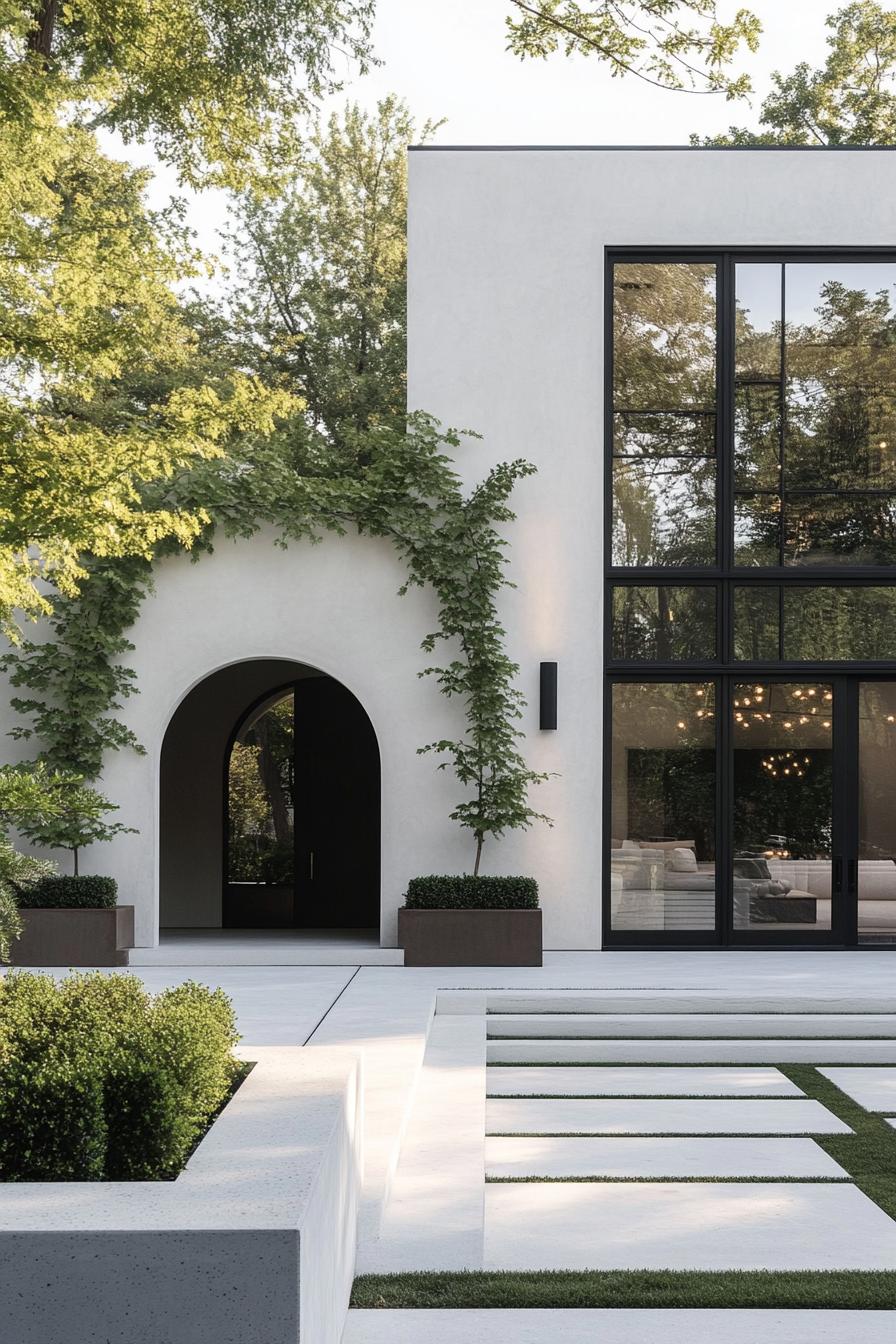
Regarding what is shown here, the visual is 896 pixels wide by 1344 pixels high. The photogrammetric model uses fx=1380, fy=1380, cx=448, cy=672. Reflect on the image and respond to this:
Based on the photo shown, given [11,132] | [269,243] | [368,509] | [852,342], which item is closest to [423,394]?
[368,509]

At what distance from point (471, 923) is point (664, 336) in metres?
5.39

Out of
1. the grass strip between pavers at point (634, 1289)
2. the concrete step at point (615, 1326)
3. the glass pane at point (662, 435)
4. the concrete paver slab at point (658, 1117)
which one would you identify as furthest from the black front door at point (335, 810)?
the concrete step at point (615, 1326)

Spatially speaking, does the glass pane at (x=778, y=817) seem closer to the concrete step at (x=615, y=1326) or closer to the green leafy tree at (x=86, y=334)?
the green leafy tree at (x=86, y=334)

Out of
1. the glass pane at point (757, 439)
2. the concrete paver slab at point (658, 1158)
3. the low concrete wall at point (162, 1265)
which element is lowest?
the concrete paver slab at point (658, 1158)

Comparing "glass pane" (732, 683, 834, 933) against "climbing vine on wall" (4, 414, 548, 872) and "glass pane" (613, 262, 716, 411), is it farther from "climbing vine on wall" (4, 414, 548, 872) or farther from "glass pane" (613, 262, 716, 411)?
"glass pane" (613, 262, 716, 411)

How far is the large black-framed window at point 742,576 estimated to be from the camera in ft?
38.9

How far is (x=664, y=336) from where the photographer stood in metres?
12.2

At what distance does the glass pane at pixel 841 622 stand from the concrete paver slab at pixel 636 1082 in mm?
4942

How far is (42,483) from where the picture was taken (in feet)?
20.9

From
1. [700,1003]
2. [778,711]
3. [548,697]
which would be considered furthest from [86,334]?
[778,711]

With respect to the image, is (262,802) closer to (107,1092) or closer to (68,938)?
(68,938)

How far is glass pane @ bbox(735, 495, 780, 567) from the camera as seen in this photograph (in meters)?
12.0

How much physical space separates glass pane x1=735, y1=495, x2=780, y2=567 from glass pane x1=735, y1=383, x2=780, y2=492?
5.1 inches

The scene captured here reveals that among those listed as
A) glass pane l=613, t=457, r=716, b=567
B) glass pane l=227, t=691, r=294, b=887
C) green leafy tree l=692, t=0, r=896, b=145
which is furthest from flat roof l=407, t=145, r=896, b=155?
green leafy tree l=692, t=0, r=896, b=145
